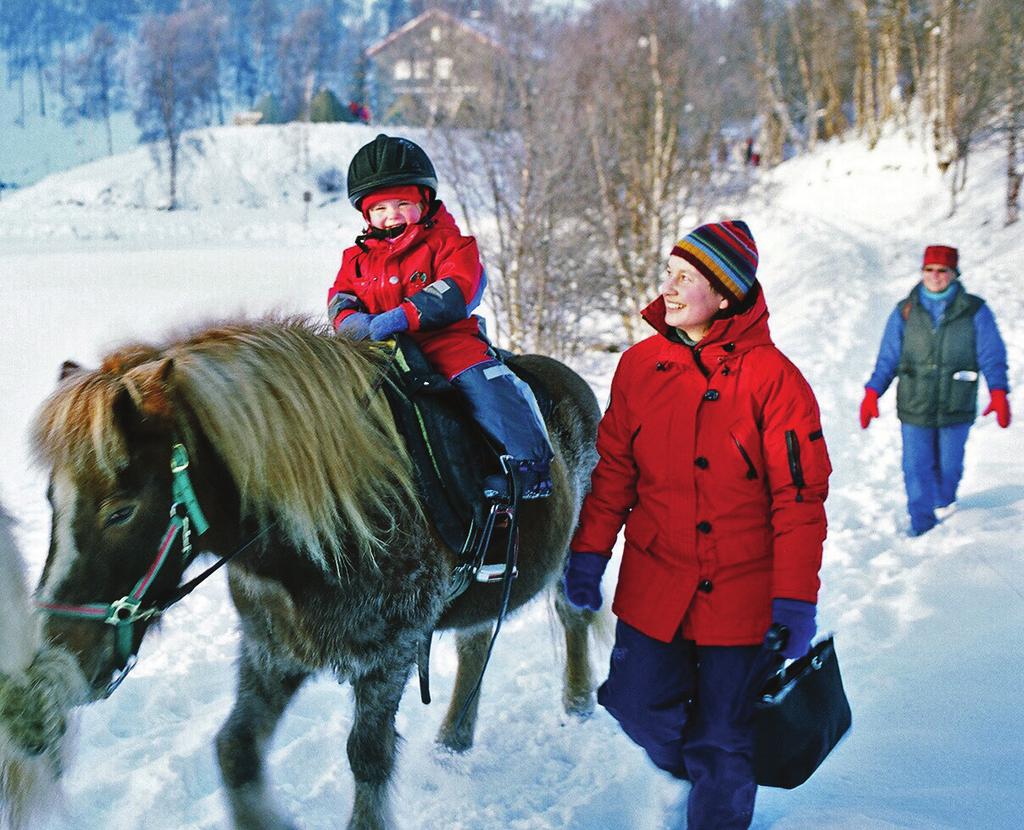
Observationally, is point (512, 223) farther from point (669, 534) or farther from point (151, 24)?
point (151, 24)

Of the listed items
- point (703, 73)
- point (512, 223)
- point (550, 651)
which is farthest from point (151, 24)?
point (550, 651)

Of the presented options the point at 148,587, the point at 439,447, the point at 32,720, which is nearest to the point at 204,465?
the point at 148,587

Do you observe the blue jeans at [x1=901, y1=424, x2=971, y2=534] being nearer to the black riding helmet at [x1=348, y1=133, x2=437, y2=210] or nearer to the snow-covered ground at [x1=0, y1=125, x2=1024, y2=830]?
the snow-covered ground at [x1=0, y1=125, x2=1024, y2=830]

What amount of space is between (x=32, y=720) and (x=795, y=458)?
76.6 inches

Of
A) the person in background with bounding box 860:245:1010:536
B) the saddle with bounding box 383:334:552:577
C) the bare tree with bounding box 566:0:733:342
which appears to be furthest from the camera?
the bare tree with bounding box 566:0:733:342

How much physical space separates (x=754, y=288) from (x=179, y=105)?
56.4 metres

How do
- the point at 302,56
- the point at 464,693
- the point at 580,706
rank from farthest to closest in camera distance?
the point at 302,56 < the point at 580,706 < the point at 464,693

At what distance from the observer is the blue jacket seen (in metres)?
5.59

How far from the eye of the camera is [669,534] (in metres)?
2.53

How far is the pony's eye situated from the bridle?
0.32 feet

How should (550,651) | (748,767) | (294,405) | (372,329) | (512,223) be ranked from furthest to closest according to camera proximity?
(512,223)
(550,651)
(372,329)
(748,767)
(294,405)

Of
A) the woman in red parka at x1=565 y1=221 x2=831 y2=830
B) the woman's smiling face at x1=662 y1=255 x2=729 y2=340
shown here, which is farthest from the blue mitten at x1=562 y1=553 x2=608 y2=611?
the woman's smiling face at x1=662 y1=255 x2=729 y2=340

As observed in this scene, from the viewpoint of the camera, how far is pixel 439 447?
8.71ft

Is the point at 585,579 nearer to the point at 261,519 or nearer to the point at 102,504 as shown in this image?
the point at 261,519
